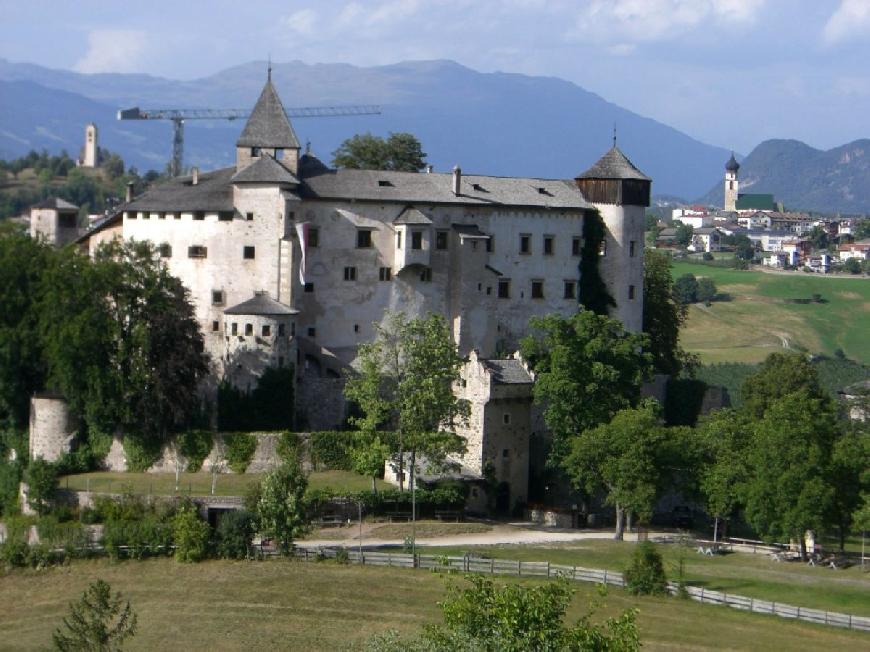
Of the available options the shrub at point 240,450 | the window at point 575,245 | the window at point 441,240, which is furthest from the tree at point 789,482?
the shrub at point 240,450

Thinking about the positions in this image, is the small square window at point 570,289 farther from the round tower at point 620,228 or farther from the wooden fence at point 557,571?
the wooden fence at point 557,571

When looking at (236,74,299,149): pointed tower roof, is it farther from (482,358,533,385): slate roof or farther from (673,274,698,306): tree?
(673,274,698,306): tree

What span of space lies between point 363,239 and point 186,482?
14741 millimetres

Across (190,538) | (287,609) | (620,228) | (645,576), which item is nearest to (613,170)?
(620,228)

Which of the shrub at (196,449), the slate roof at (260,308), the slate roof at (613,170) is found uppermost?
the slate roof at (613,170)

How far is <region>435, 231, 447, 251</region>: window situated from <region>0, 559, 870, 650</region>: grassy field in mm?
22041

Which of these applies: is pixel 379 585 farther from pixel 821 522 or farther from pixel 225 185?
pixel 225 185

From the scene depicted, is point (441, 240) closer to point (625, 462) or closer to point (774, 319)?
point (625, 462)

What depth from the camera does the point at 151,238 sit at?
267 ft

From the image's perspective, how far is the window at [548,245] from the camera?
3378 inches

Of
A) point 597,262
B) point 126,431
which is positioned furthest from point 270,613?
point 597,262

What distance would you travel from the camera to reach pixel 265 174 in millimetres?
79625

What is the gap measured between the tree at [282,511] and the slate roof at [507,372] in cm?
1215

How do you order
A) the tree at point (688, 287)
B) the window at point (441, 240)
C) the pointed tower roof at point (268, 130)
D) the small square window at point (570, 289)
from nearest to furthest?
1. the pointed tower roof at point (268, 130)
2. the window at point (441, 240)
3. the small square window at point (570, 289)
4. the tree at point (688, 287)
